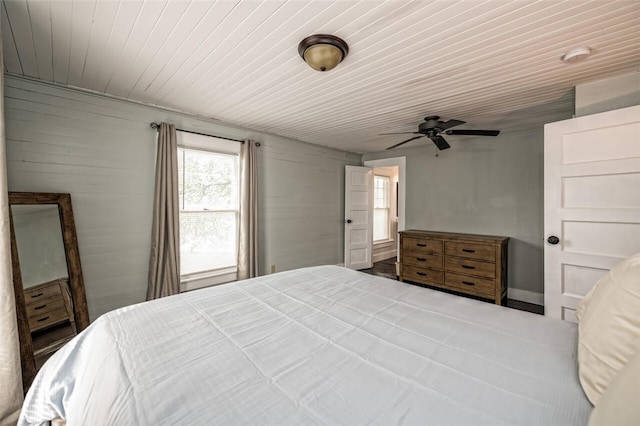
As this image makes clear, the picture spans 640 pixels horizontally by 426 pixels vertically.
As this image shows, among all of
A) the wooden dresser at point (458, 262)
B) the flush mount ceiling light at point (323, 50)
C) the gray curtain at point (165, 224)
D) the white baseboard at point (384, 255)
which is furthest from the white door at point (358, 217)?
the flush mount ceiling light at point (323, 50)

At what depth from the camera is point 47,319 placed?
213cm

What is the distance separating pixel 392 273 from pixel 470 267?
1.61 meters

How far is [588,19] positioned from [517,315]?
1.77 m

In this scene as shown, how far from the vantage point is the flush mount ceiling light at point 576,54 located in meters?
1.76

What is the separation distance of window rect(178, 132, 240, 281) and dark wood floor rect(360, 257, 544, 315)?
9.10 feet

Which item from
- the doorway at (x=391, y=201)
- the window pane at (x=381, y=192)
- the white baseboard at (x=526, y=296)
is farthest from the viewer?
the window pane at (x=381, y=192)

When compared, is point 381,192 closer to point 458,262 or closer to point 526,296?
point 458,262

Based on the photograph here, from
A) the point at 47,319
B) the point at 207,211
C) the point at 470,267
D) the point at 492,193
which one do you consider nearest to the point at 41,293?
the point at 47,319

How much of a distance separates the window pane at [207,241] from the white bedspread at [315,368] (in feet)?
6.04

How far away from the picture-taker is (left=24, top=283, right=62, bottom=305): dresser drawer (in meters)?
2.04

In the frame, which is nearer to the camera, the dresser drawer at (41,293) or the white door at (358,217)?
the dresser drawer at (41,293)

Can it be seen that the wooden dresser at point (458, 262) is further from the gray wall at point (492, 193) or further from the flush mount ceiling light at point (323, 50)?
the flush mount ceiling light at point (323, 50)

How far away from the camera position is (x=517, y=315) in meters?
1.32

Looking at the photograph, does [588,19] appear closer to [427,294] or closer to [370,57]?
[370,57]
